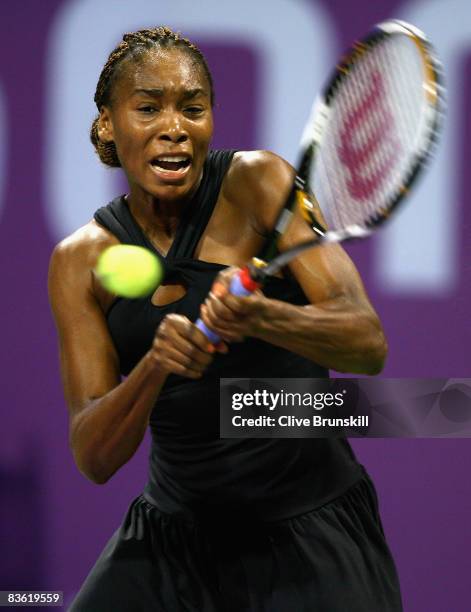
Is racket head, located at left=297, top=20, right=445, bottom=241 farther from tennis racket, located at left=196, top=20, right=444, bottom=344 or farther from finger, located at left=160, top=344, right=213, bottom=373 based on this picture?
finger, located at left=160, top=344, right=213, bottom=373

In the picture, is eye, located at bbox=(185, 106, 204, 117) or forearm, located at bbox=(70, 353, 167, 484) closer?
forearm, located at bbox=(70, 353, 167, 484)

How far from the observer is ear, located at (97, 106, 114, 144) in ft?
4.94

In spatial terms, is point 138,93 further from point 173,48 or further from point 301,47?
point 301,47

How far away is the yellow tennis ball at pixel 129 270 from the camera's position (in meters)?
1.41

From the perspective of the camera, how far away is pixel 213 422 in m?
1.44

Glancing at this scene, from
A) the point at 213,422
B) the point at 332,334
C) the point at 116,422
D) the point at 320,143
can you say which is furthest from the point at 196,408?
the point at 320,143

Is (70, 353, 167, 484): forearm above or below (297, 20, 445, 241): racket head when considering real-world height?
below

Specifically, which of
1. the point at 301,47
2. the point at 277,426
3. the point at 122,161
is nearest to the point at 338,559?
the point at 277,426

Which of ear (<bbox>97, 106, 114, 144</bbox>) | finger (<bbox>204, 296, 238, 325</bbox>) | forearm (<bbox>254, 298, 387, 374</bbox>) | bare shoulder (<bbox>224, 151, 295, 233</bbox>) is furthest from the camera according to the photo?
ear (<bbox>97, 106, 114, 144</bbox>)

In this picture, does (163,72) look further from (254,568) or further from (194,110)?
(254,568)

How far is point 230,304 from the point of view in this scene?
44.4 inches

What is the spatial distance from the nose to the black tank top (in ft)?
0.27

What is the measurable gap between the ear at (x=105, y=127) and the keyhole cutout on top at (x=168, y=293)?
214 mm

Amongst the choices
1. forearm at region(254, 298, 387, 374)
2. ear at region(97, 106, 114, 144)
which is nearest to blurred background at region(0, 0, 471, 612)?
ear at region(97, 106, 114, 144)
